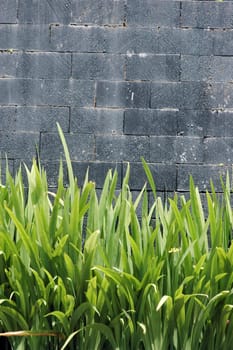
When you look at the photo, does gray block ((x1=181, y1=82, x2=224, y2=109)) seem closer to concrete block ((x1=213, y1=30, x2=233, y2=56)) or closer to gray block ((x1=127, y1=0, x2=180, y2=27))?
concrete block ((x1=213, y1=30, x2=233, y2=56))

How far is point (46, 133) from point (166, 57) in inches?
30.7

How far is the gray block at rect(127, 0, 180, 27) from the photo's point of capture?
4180 millimetres

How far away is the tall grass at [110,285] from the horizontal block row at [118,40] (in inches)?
46.9

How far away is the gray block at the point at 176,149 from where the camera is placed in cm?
414

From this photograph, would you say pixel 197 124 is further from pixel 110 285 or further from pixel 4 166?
pixel 110 285

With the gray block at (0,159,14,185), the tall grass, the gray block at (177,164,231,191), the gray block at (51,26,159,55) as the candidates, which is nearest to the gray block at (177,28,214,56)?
the gray block at (51,26,159,55)

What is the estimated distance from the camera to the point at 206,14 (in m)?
4.20

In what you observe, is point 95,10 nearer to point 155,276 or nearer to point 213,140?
point 213,140

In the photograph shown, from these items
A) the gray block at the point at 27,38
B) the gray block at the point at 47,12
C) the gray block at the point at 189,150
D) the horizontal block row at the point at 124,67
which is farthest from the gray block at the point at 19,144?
the gray block at the point at 189,150

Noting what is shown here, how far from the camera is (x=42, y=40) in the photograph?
4191mm

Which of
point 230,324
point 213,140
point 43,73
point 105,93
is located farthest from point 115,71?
point 230,324

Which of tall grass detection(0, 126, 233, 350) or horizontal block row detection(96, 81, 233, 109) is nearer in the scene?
tall grass detection(0, 126, 233, 350)

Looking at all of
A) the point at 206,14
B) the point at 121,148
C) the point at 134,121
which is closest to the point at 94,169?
the point at 121,148

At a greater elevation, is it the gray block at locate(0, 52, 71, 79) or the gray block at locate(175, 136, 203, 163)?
the gray block at locate(0, 52, 71, 79)
